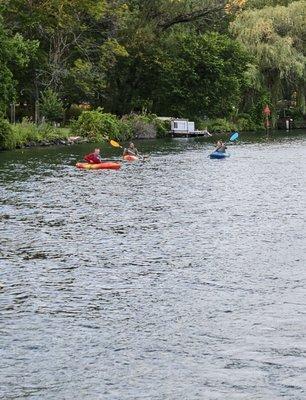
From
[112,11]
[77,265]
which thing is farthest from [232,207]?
[112,11]

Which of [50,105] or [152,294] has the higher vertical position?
[50,105]

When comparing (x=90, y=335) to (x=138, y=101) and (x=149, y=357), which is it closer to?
(x=149, y=357)

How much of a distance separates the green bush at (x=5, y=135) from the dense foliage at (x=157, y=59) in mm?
12151

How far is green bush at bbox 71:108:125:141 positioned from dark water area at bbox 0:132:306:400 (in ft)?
109

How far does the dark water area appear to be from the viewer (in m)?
12.0

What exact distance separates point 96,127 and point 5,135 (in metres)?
13.8

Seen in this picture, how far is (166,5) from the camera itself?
77.0 metres

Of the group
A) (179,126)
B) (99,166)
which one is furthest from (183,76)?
(99,166)

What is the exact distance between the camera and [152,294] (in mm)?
16547

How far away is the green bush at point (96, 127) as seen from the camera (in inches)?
2616

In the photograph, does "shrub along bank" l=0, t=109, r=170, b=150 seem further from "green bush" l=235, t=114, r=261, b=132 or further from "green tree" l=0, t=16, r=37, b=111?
"green bush" l=235, t=114, r=261, b=132

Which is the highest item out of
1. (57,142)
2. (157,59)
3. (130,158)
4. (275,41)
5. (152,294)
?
(275,41)

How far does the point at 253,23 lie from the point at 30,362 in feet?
240

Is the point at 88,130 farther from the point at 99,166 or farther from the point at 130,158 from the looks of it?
the point at 99,166
